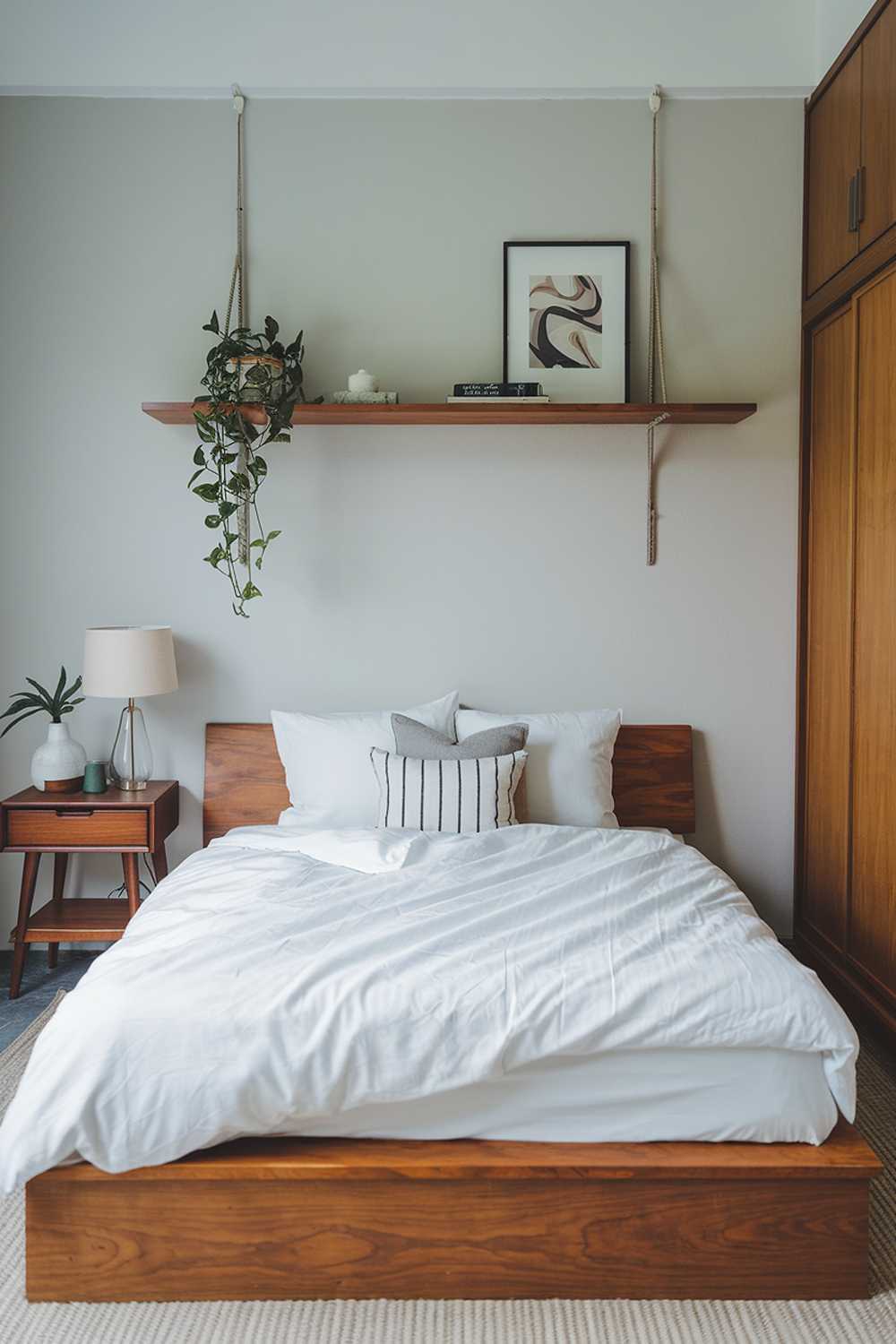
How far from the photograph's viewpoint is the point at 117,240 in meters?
3.41

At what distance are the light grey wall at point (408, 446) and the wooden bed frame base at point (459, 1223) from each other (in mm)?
1777

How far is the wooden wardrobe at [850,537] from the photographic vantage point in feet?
9.18

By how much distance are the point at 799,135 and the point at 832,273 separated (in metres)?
0.60

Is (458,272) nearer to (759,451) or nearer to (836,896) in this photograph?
(759,451)

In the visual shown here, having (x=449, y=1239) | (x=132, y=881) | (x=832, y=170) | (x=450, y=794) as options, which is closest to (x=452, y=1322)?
(x=449, y=1239)

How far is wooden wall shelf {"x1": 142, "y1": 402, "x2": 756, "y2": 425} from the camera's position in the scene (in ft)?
10.4

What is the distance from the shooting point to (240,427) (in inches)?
126

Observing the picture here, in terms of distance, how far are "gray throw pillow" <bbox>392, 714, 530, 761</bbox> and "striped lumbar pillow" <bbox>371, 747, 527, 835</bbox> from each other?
8 centimetres

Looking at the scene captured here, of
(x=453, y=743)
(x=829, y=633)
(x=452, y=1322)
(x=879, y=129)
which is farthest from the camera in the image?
(x=829, y=633)

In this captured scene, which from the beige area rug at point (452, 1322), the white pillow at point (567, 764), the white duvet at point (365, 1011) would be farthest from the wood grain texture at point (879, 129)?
the beige area rug at point (452, 1322)

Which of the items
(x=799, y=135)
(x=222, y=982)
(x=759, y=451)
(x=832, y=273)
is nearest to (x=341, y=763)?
(x=222, y=982)

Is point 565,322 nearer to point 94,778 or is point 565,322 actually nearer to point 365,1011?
point 94,778

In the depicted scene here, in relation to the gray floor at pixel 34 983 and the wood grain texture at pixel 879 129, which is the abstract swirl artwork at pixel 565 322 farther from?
the gray floor at pixel 34 983

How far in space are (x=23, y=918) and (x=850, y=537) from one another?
277 centimetres
